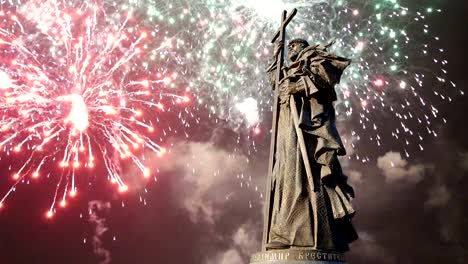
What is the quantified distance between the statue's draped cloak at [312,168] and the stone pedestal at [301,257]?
22 cm

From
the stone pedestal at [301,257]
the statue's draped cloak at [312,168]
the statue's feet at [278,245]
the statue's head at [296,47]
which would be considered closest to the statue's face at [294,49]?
the statue's head at [296,47]

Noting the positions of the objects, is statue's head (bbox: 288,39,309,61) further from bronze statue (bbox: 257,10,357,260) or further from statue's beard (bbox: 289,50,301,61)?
bronze statue (bbox: 257,10,357,260)

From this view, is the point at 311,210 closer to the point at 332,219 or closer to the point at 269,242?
the point at 332,219

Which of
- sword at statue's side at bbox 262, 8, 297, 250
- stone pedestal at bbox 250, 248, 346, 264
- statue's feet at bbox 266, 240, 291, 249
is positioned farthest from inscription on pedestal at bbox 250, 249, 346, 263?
sword at statue's side at bbox 262, 8, 297, 250

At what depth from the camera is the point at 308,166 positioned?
6.68 metres

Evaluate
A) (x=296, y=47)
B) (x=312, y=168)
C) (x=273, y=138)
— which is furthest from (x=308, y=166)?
(x=296, y=47)

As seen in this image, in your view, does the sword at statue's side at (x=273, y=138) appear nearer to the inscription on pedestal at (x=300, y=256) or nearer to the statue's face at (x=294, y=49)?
the statue's face at (x=294, y=49)

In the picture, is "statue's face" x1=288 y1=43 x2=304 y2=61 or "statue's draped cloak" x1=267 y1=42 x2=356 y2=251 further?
"statue's face" x1=288 y1=43 x2=304 y2=61

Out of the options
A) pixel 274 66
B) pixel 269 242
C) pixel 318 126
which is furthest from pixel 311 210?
pixel 274 66

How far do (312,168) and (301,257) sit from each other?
1.48 metres

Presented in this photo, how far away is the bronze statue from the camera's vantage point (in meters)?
6.30

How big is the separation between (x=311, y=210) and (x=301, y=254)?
815 mm

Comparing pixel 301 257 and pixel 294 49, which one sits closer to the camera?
pixel 301 257

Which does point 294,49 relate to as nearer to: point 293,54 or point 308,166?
point 293,54
